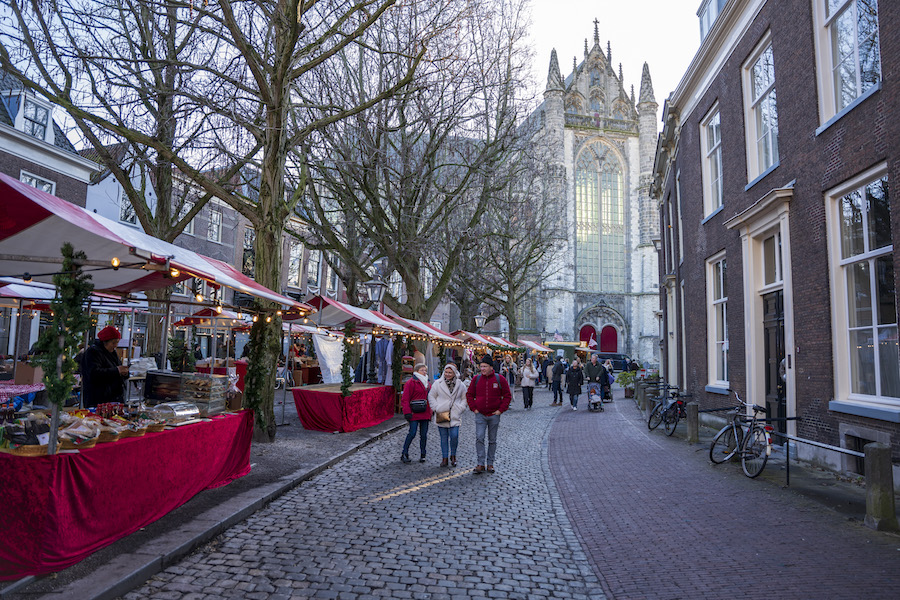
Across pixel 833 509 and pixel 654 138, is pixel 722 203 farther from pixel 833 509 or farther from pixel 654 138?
pixel 654 138

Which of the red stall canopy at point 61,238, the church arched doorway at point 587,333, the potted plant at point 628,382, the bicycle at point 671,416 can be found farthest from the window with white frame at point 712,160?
the church arched doorway at point 587,333

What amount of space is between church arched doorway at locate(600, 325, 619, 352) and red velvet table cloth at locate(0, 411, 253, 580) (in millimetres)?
53052

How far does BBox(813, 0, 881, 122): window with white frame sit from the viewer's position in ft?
24.8

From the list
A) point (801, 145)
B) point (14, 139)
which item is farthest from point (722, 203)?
point (14, 139)

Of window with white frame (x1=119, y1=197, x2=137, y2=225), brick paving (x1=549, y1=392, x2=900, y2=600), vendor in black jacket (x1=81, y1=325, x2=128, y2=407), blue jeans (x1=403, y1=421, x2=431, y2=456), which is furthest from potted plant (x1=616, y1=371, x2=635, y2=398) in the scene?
vendor in black jacket (x1=81, y1=325, x2=128, y2=407)

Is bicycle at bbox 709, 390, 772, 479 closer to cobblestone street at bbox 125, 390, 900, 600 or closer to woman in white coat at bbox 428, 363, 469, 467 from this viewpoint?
cobblestone street at bbox 125, 390, 900, 600

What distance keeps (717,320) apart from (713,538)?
9432 millimetres

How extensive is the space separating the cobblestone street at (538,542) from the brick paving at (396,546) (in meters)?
0.02

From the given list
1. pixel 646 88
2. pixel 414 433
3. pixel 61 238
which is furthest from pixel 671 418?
pixel 646 88

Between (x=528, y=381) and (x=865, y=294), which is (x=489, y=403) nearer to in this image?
(x=865, y=294)

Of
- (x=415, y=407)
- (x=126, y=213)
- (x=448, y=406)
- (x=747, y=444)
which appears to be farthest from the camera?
(x=126, y=213)

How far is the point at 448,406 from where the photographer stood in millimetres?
8664

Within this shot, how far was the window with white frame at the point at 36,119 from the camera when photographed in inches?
779

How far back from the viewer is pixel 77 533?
4.09 metres
